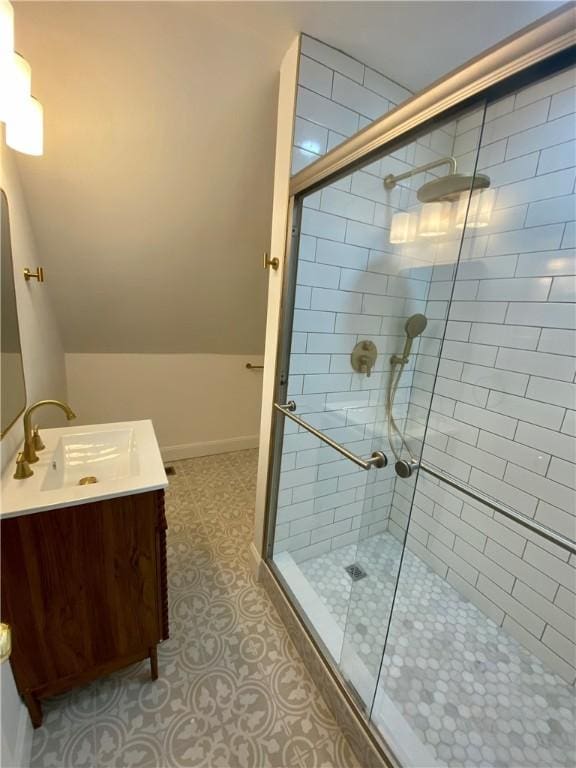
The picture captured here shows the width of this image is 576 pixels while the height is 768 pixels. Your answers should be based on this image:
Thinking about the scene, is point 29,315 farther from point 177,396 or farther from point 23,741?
point 23,741

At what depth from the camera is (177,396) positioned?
2752 millimetres

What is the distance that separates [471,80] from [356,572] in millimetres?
1754

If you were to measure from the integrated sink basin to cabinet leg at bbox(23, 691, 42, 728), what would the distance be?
2.13 ft

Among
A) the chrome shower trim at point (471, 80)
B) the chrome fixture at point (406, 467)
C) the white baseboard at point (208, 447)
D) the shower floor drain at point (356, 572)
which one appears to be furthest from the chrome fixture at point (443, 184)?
the white baseboard at point (208, 447)

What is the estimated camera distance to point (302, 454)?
158cm

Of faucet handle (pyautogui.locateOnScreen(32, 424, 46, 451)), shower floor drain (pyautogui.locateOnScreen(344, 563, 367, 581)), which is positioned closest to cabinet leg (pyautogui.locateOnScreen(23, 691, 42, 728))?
faucet handle (pyautogui.locateOnScreen(32, 424, 46, 451))

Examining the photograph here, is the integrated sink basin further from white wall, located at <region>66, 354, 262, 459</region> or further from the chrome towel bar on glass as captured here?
white wall, located at <region>66, 354, 262, 459</region>

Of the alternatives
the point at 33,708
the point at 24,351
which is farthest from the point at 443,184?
the point at 33,708

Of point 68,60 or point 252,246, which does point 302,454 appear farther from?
point 68,60

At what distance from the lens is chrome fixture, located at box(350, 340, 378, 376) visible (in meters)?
1.54

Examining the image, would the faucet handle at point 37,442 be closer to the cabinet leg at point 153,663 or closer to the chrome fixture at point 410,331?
the cabinet leg at point 153,663

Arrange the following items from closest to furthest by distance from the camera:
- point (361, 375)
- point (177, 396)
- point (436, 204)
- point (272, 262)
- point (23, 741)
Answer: point (23, 741)
point (436, 204)
point (272, 262)
point (361, 375)
point (177, 396)

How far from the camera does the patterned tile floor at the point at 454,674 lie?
109cm

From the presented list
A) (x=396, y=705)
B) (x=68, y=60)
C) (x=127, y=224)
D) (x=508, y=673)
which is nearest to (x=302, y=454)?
(x=396, y=705)
